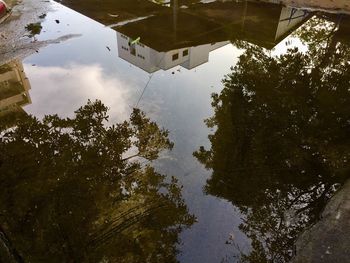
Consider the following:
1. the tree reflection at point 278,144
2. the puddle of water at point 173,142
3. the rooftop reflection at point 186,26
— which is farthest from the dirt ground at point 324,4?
the tree reflection at point 278,144

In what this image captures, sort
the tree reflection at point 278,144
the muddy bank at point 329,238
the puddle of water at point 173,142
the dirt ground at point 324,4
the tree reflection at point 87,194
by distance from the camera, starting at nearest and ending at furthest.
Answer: the muddy bank at point 329,238
the tree reflection at point 87,194
the puddle of water at point 173,142
the tree reflection at point 278,144
the dirt ground at point 324,4

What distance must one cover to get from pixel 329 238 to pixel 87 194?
398cm

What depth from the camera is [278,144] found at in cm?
659

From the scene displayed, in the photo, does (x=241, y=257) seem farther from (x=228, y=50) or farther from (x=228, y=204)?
(x=228, y=50)

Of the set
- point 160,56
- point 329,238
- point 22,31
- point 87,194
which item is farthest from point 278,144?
point 22,31

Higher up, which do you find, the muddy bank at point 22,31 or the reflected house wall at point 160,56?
the reflected house wall at point 160,56

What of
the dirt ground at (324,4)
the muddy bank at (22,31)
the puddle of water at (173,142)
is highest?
the dirt ground at (324,4)

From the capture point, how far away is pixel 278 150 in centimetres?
646

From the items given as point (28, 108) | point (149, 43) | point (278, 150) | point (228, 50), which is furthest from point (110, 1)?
point (278, 150)

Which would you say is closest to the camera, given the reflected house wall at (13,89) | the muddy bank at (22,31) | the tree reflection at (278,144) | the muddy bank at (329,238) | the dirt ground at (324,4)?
the muddy bank at (329,238)

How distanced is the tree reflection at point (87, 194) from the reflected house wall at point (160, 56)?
2814 millimetres

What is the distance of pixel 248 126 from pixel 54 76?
5728 mm

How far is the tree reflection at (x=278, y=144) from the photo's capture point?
17.2 ft

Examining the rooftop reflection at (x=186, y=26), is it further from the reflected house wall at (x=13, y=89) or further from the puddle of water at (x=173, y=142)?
the reflected house wall at (x=13, y=89)
